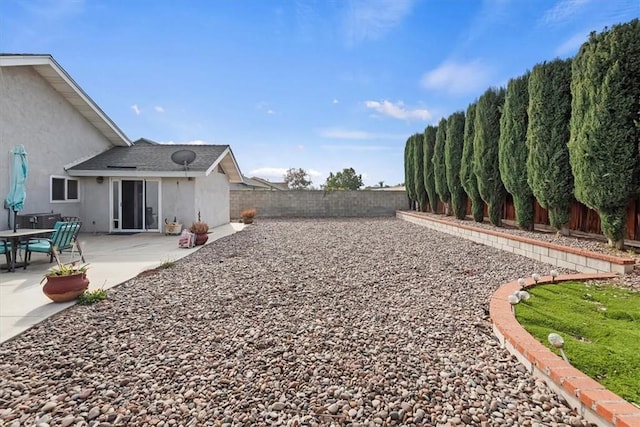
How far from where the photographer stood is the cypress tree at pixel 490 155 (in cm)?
1201

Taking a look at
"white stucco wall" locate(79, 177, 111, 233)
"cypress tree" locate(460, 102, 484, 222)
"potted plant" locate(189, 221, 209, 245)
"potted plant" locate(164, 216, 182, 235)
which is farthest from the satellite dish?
"cypress tree" locate(460, 102, 484, 222)

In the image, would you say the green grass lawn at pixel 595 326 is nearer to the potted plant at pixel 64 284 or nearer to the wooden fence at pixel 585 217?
the wooden fence at pixel 585 217

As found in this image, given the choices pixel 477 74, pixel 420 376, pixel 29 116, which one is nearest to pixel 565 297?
pixel 420 376

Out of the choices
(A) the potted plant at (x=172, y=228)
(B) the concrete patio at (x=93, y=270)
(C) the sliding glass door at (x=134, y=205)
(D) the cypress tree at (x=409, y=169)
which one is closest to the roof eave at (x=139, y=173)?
(C) the sliding glass door at (x=134, y=205)

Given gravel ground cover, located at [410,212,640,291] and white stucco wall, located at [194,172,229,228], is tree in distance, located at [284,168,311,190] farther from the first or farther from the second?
gravel ground cover, located at [410,212,640,291]

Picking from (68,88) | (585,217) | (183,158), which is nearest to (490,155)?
(585,217)

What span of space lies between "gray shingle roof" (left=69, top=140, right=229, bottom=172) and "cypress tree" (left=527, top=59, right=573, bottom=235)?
39.6 feet

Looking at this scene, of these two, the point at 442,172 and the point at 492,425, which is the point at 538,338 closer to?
the point at 492,425

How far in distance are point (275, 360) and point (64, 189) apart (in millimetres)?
13820

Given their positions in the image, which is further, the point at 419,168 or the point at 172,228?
the point at 419,168

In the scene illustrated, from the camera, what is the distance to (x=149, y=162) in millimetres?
14328

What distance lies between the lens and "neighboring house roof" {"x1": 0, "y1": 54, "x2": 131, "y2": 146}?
33.6 feet

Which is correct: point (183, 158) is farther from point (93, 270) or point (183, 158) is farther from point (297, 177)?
point (297, 177)

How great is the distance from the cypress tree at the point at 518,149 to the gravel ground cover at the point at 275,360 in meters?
5.68
